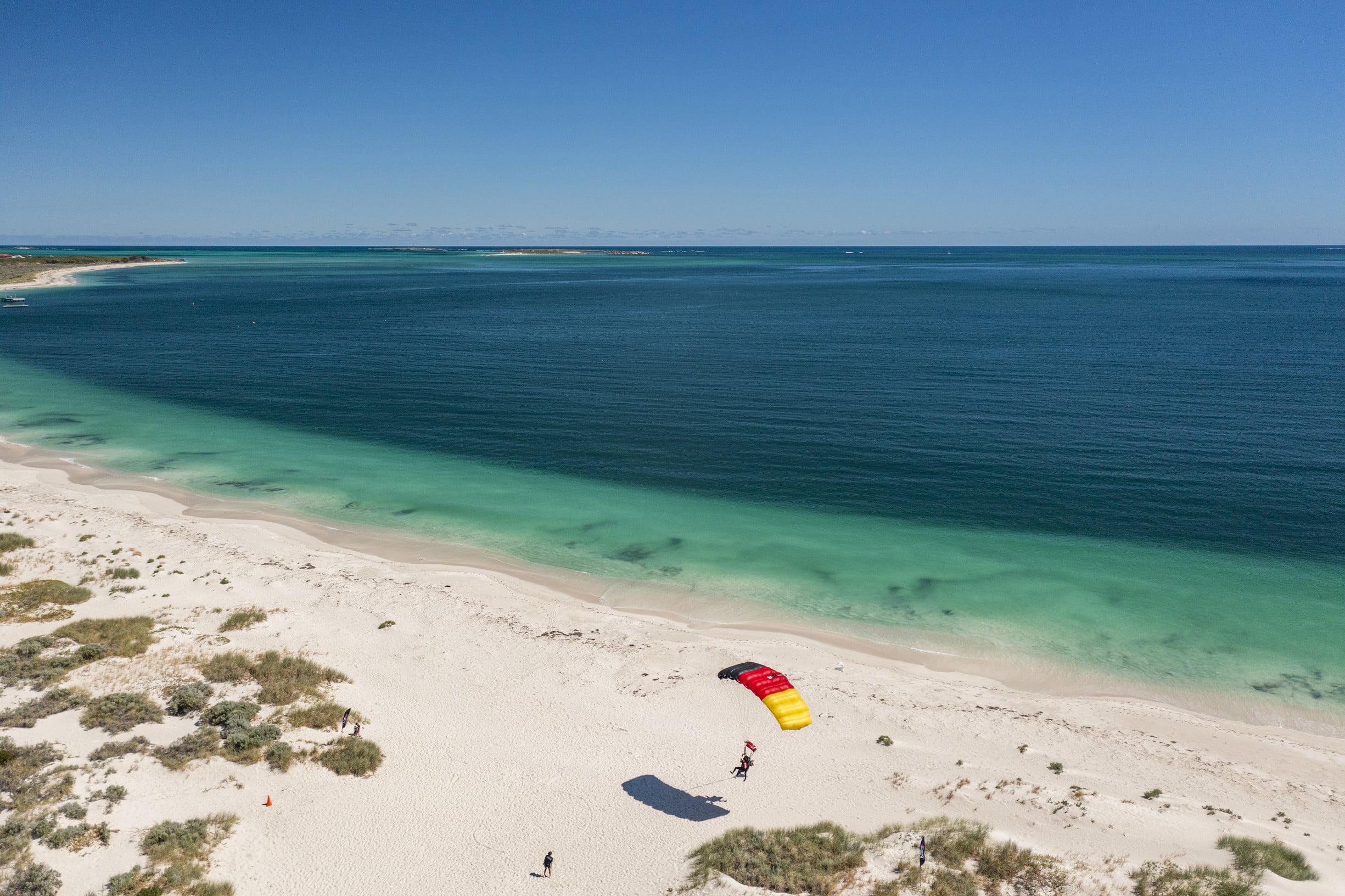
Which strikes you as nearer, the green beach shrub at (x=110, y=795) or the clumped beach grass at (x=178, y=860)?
the clumped beach grass at (x=178, y=860)

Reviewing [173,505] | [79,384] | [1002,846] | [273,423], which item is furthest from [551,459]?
[79,384]

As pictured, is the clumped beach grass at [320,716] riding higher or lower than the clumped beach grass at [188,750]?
lower

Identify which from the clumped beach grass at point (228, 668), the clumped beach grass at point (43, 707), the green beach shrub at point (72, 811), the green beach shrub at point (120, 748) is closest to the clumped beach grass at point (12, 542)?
the clumped beach grass at point (43, 707)

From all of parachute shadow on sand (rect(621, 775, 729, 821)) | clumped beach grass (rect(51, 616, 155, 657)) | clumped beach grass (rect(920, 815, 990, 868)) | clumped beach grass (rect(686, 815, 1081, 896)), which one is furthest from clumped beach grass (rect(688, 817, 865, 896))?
clumped beach grass (rect(51, 616, 155, 657))

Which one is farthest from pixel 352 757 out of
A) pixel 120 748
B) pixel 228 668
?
pixel 228 668

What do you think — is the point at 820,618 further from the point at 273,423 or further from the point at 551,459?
the point at 273,423

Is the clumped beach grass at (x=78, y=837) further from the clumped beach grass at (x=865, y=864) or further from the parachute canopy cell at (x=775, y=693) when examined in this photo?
the parachute canopy cell at (x=775, y=693)
